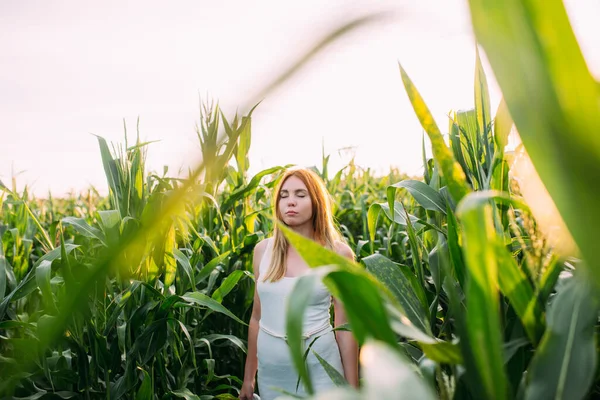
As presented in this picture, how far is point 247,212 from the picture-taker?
8.03 feet

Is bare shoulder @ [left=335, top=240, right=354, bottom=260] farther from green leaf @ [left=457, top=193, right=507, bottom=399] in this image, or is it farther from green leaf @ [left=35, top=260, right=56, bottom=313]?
green leaf @ [left=457, top=193, right=507, bottom=399]

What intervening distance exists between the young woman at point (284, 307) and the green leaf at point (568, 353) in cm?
123

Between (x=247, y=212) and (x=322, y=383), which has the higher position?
(x=247, y=212)

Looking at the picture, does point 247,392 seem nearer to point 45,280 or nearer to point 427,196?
point 45,280

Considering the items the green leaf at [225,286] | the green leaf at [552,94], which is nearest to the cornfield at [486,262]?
the green leaf at [552,94]

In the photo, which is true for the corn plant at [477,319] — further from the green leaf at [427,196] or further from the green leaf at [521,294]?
the green leaf at [427,196]

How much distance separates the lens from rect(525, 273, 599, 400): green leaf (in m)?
0.45

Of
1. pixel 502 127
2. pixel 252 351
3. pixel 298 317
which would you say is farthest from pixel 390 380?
pixel 252 351

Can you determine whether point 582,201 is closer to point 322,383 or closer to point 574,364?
point 574,364

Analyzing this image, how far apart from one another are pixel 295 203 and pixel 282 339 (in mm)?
527

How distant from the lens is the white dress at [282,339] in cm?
174

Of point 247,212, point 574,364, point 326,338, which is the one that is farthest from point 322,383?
point 574,364

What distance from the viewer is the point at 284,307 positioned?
5.82 ft

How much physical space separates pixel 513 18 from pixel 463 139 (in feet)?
3.05
